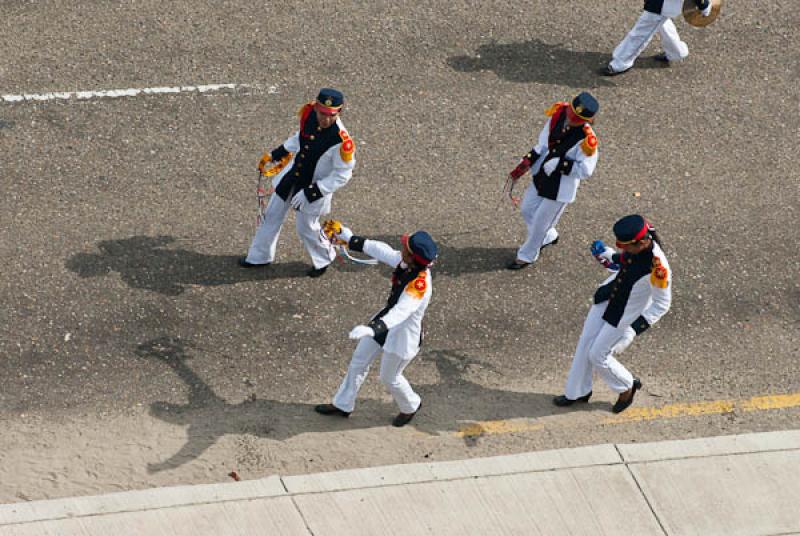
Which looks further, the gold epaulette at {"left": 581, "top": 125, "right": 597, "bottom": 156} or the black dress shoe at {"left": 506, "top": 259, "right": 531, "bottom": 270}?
the black dress shoe at {"left": 506, "top": 259, "right": 531, "bottom": 270}

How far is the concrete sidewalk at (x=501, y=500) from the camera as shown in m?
7.86

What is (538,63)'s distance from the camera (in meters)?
12.7

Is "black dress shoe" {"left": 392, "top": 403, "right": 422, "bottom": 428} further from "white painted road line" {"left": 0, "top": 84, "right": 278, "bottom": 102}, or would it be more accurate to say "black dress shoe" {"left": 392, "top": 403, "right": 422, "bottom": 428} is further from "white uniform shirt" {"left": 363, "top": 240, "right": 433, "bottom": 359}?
"white painted road line" {"left": 0, "top": 84, "right": 278, "bottom": 102}

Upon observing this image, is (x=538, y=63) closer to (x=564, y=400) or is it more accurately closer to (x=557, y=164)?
(x=557, y=164)

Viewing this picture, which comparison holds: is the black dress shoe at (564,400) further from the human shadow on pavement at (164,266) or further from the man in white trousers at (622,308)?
the human shadow on pavement at (164,266)

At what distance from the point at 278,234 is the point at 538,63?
409cm

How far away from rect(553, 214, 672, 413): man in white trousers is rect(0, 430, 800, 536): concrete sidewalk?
0.52 m

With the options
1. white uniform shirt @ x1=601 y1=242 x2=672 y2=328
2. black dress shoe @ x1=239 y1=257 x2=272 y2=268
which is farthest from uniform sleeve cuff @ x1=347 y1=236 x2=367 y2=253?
white uniform shirt @ x1=601 y1=242 x2=672 y2=328

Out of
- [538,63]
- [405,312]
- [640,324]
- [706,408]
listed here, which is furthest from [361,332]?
[538,63]

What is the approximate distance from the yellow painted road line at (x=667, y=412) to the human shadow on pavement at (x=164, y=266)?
2201 mm

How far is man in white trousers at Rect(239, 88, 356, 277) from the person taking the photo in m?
9.50

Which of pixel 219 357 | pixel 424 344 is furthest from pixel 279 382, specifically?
pixel 424 344

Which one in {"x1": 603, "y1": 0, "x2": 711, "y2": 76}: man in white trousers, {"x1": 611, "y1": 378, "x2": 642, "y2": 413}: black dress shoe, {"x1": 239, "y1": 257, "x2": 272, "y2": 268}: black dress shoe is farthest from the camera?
{"x1": 603, "y1": 0, "x2": 711, "y2": 76}: man in white trousers

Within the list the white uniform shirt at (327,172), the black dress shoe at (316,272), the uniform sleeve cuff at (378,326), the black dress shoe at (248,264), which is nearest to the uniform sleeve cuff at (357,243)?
the uniform sleeve cuff at (378,326)
